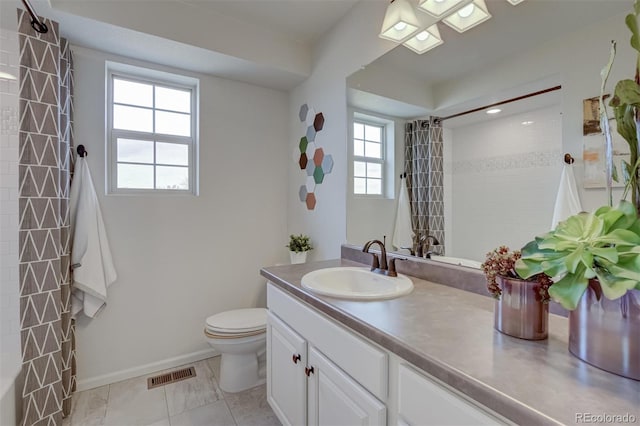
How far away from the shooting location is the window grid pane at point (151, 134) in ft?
7.16

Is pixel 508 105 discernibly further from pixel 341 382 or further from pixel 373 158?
pixel 341 382

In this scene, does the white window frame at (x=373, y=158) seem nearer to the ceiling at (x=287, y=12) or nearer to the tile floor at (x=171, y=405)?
the ceiling at (x=287, y=12)

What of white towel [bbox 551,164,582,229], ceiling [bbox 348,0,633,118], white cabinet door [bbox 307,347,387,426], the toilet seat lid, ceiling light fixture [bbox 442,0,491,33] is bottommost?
the toilet seat lid

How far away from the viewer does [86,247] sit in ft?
6.26

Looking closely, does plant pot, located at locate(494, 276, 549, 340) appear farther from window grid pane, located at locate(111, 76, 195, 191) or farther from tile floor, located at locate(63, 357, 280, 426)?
window grid pane, located at locate(111, 76, 195, 191)

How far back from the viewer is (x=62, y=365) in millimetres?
1780

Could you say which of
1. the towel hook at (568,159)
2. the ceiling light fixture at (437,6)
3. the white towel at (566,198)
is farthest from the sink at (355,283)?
the ceiling light fixture at (437,6)

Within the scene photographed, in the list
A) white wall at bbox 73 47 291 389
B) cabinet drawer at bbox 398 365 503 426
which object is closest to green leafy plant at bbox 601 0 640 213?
cabinet drawer at bbox 398 365 503 426

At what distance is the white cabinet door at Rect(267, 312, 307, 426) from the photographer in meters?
1.33

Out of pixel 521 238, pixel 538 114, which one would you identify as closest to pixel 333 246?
pixel 521 238

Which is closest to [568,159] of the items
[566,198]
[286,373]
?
[566,198]

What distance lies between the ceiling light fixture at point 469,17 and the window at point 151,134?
1.92 m

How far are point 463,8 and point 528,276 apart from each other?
124 centimetres

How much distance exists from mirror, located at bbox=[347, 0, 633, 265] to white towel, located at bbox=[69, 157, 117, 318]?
1.94 m
